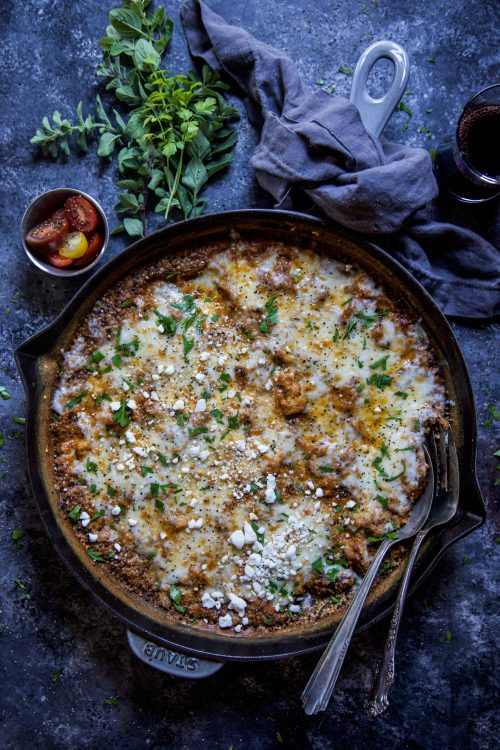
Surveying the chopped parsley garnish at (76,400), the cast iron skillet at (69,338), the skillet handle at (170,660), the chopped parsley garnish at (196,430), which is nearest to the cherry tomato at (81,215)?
the cast iron skillet at (69,338)

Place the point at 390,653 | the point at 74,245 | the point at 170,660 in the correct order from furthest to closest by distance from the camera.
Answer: the point at 74,245 < the point at 170,660 < the point at 390,653

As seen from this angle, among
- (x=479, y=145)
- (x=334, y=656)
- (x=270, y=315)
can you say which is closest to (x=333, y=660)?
(x=334, y=656)

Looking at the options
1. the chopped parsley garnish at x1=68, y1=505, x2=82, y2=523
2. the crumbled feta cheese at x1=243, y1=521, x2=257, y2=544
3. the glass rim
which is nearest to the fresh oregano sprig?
the glass rim

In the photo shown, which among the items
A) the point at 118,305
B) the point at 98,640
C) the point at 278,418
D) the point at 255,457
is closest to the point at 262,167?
the point at 118,305

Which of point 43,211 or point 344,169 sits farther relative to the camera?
point 43,211

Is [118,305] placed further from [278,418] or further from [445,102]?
[445,102]

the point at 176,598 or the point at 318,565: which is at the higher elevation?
the point at 318,565

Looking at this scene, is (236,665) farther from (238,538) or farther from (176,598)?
(238,538)
